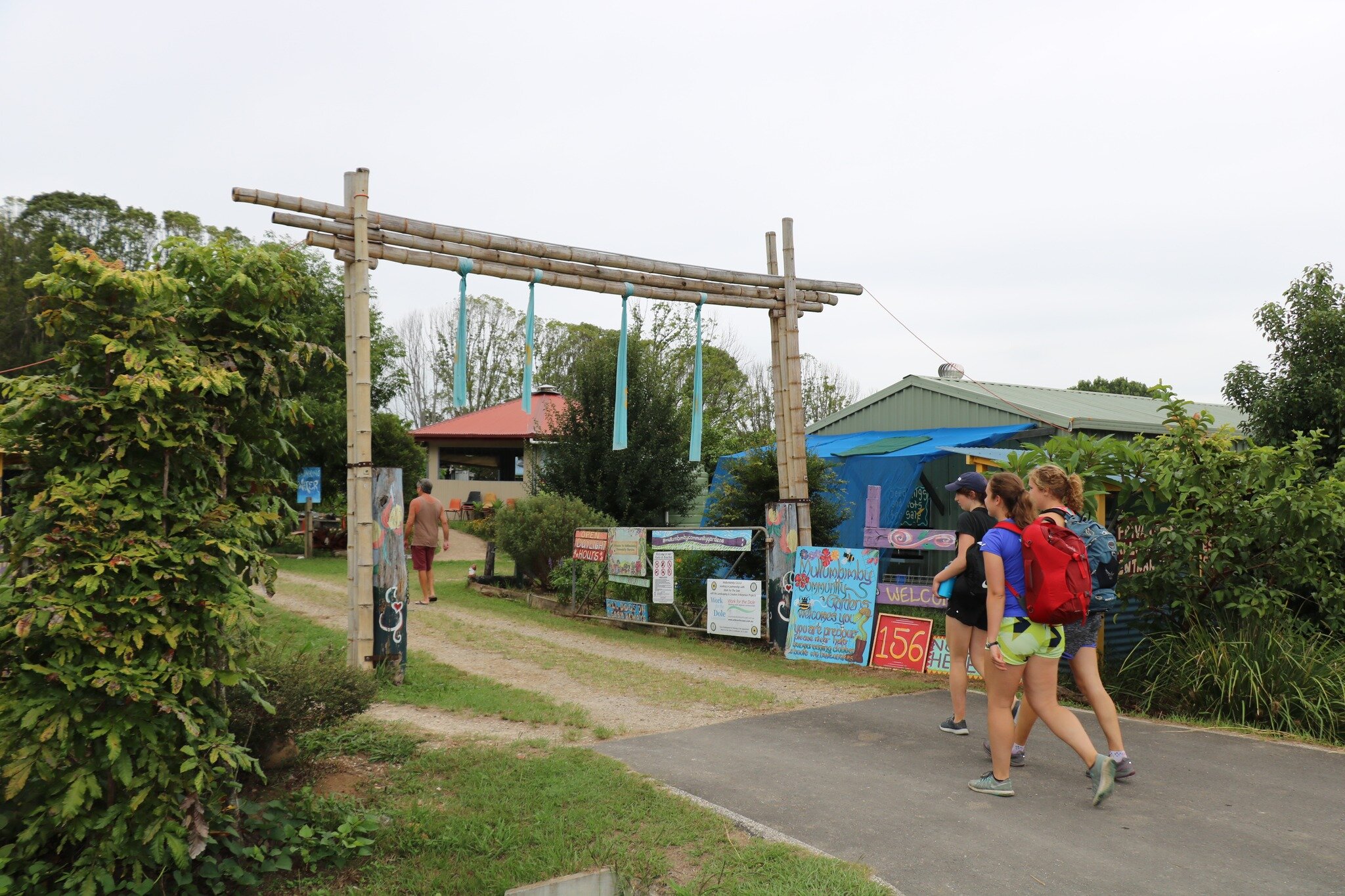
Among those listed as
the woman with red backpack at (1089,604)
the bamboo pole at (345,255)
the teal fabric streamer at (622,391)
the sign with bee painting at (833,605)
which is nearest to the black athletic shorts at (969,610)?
the woman with red backpack at (1089,604)

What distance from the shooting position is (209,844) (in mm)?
4035

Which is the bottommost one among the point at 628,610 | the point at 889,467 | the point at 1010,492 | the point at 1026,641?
the point at 628,610

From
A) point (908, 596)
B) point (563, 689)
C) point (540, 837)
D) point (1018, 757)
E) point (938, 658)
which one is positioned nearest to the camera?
point (540, 837)

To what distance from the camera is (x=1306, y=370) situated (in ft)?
37.6

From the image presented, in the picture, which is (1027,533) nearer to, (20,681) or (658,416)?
(20,681)

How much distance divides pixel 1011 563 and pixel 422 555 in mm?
10405

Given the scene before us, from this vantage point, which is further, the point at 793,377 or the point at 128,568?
the point at 793,377

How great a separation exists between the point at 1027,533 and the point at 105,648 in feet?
14.6

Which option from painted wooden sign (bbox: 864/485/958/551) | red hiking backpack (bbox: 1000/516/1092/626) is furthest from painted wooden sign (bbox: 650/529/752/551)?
red hiking backpack (bbox: 1000/516/1092/626)

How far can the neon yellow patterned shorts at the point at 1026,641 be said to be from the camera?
5.12 meters

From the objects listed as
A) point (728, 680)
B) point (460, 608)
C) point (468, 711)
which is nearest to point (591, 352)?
point (460, 608)

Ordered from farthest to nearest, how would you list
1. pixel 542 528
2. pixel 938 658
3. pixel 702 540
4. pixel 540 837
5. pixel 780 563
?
pixel 542 528
pixel 702 540
pixel 780 563
pixel 938 658
pixel 540 837

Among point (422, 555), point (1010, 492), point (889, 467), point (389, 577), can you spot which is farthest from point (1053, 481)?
point (422, 555)

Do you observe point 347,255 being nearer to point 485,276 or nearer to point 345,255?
point 345,255
